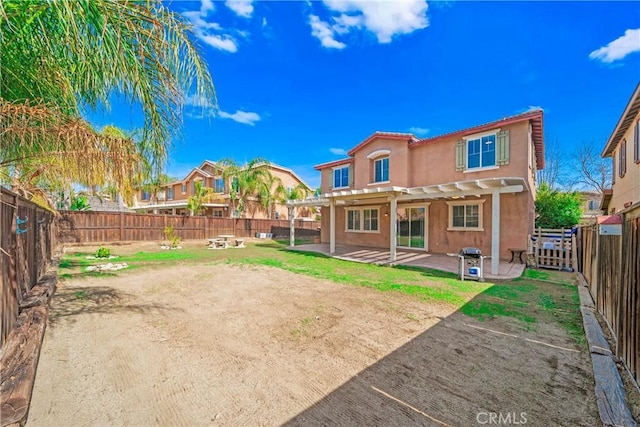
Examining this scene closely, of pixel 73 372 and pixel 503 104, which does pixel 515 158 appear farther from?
pixel 73 372

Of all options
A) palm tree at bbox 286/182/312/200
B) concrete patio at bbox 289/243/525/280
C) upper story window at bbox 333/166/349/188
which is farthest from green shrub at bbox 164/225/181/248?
palm tree at bbox 286/182/312/200

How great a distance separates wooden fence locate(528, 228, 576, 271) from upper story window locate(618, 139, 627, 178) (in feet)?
14.3

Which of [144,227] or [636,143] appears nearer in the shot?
[636,143]

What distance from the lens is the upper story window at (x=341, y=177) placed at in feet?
56.6

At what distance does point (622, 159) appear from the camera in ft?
37.2

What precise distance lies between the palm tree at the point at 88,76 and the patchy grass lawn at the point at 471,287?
591cm

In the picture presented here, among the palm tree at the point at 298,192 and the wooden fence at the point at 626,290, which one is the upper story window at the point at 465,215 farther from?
the palm tree at the point at 298,192

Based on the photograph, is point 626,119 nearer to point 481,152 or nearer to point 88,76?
point 481,152

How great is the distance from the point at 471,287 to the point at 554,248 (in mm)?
5265

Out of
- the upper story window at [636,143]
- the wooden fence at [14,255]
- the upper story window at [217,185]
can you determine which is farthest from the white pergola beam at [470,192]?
the upper story window at [217,185]

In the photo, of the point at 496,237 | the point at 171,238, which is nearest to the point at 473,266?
the point at 496,237

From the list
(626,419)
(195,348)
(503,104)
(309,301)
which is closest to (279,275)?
(309,301)

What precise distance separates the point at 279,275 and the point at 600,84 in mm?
17125

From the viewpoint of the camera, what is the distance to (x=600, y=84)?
12.5 metres
